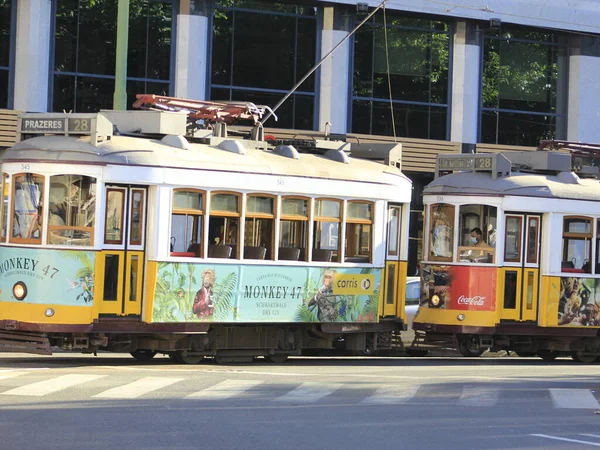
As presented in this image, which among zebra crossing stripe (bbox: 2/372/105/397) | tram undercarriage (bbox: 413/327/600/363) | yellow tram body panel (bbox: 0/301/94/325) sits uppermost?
yellow tram body panel (bbox: 0/301/94/325)

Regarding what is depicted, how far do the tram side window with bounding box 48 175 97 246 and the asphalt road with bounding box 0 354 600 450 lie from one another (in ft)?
5.62

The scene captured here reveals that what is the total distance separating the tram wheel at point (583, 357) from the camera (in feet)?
71.9

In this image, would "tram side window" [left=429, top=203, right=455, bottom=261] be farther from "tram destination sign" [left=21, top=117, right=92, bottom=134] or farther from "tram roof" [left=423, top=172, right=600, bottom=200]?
"tram destination sign" [left=21, top=117, right=92, bottom=134]

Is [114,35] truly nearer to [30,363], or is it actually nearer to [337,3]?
[337,3]

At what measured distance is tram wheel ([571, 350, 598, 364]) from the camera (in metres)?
21.9

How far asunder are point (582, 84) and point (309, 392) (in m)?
20.6

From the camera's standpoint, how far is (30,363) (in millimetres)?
17078

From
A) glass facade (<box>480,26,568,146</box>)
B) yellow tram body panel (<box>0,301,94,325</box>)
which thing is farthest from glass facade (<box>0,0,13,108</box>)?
glass facade (<box>480,26,568,146</box>)

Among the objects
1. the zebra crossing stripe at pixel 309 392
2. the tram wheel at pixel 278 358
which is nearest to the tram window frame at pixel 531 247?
the tram wheel at pixel 278 358

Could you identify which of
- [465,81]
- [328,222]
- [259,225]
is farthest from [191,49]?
[259,225]

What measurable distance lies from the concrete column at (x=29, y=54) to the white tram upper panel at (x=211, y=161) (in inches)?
359

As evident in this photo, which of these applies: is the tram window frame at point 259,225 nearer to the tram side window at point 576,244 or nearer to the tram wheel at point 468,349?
the tram wheel at point 468,349

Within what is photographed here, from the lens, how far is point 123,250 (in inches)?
664

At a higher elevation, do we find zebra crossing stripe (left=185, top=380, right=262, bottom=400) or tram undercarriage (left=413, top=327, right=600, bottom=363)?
tram undercarriage (left=413, top=327, right=600, bottom=363)
